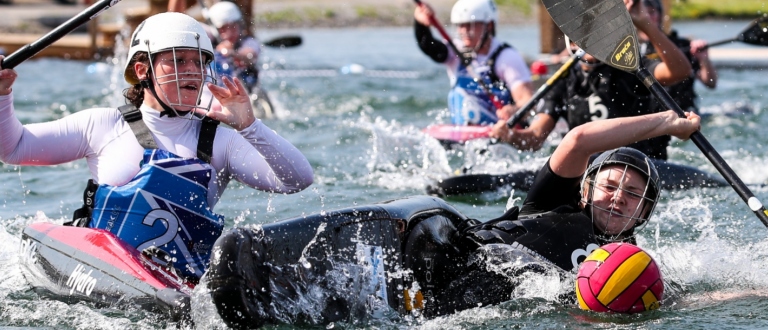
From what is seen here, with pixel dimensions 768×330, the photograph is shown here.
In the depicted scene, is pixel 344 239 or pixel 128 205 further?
pixel 128 205

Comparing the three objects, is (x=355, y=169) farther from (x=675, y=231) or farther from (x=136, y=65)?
(x=136, y=65)

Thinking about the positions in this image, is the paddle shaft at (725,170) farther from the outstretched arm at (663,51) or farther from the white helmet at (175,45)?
the white helmet at (175,45)

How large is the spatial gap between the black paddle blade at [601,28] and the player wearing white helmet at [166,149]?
56.9 inches

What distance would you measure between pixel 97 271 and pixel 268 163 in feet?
2.53

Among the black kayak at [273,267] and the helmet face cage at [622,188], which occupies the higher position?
the helmet face cage at [622,188]

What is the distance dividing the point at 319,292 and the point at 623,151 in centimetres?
147

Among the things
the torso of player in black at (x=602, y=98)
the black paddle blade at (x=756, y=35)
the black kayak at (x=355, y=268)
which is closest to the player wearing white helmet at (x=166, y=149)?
the black kayak at (x=355, y=268)

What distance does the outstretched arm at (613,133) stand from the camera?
4391 mm

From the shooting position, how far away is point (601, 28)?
16.9 feet

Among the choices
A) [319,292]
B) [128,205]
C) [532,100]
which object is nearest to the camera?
[319,292]

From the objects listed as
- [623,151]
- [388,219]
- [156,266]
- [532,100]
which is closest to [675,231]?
[532,100]

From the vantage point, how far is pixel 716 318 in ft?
14.4

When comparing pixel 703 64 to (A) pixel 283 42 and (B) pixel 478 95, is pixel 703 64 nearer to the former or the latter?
(B) pixel 478 95

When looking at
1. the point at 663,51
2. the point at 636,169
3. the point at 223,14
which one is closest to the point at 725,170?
the point at 636,169
